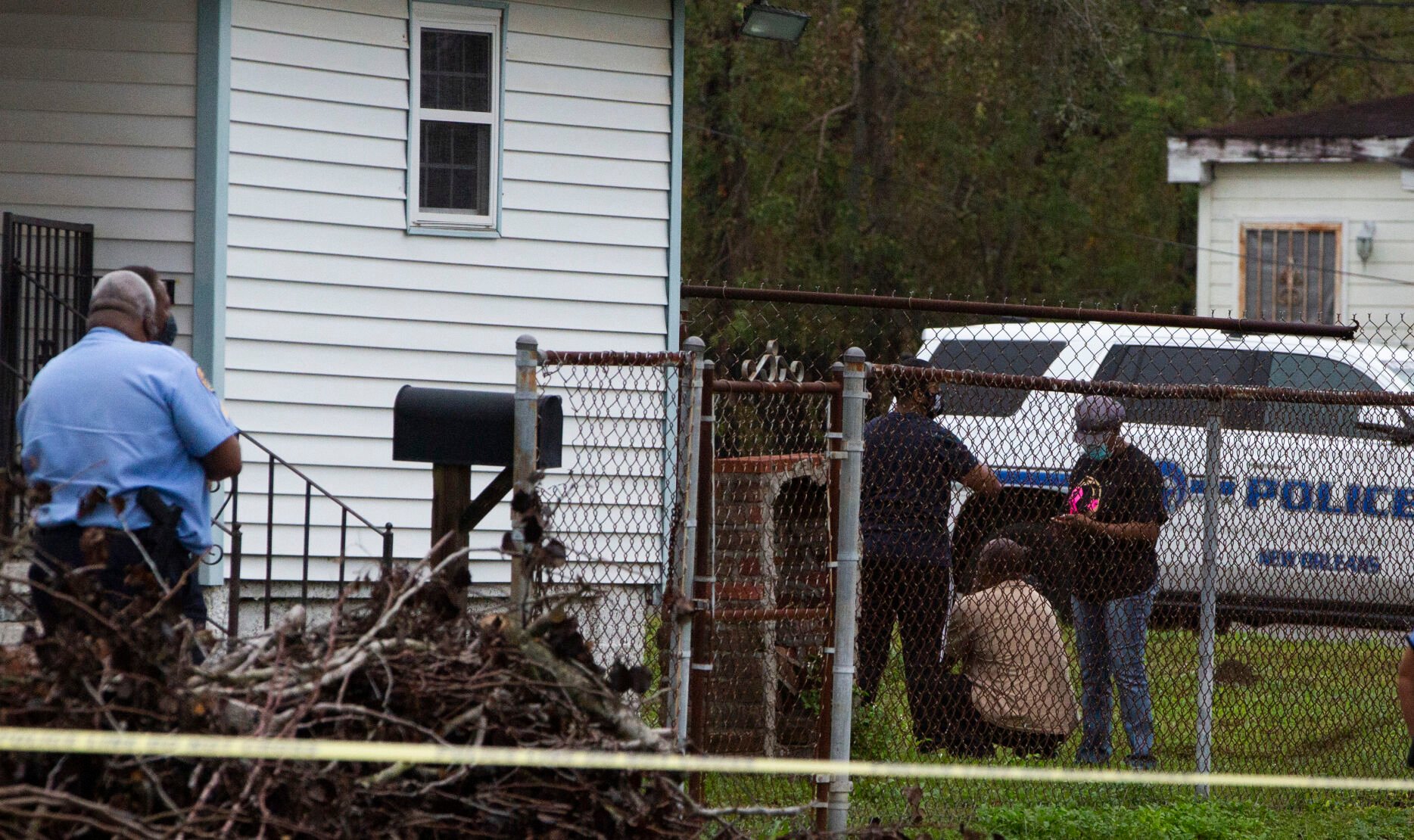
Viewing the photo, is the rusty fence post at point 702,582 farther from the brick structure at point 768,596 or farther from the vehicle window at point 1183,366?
the vehicle window at point 1183,366

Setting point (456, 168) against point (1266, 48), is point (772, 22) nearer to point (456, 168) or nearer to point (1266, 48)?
point (456, 168)

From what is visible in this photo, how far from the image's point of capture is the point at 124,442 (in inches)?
197

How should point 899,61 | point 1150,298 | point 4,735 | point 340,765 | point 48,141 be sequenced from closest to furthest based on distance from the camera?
1. point 4,735
2. point 340,765
3. point 48,141
4. point 899,61
5. point 1150,298

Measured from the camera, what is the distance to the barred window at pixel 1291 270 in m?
17.2

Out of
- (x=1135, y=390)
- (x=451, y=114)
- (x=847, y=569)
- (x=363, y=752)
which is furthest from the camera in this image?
(x=451, y=114)

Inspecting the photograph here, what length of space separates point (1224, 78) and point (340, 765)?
72.6ft

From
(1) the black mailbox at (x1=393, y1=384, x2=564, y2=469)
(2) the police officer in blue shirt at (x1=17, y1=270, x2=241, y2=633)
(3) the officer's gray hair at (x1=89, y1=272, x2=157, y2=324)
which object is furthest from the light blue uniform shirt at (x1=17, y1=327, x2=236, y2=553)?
(1) the black mailbox at (x1=393, y1=384, x2=564, y2=469)

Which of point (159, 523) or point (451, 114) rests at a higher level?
point (451, 114)

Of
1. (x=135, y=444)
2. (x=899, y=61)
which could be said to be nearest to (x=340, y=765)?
(x=135, y=444)

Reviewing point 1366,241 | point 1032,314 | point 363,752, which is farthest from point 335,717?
point 1366,241

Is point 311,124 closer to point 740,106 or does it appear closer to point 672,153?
point 672,153

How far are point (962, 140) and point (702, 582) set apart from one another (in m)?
17.4

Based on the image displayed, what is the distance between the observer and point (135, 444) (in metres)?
5.02

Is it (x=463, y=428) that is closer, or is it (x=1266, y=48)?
(x=463, y=428)
